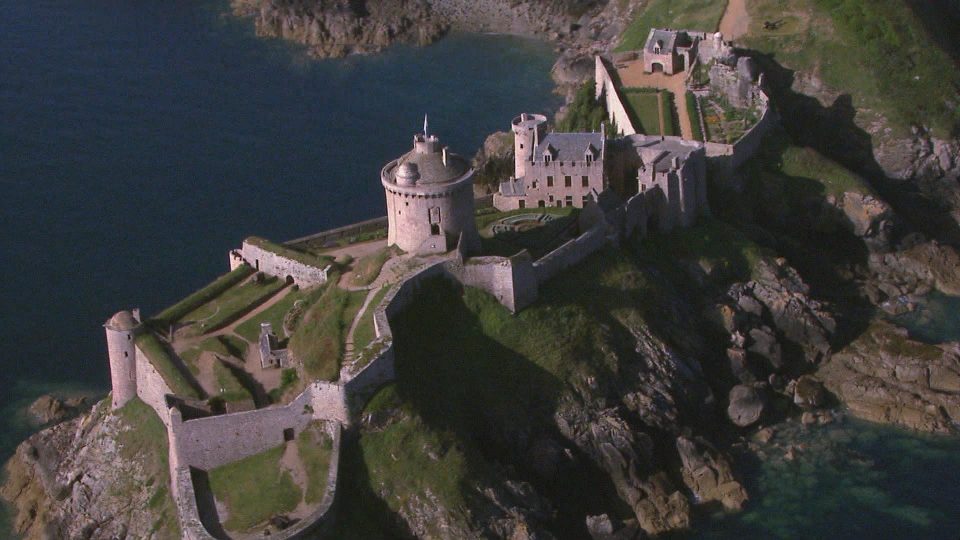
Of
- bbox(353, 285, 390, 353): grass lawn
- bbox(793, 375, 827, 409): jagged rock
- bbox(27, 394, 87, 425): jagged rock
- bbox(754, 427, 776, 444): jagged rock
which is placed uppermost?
bbox(353, 285, 390, 353): grass lawn

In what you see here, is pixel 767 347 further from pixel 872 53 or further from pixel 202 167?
pixel 202 167

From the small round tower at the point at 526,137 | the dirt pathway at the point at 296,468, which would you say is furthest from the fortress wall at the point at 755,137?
the dirt pathway at the point at 296,468

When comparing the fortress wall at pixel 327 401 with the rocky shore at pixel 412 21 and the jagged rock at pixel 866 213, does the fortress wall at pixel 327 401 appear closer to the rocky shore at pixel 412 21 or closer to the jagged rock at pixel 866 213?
the jagged rock at pixel 866 213

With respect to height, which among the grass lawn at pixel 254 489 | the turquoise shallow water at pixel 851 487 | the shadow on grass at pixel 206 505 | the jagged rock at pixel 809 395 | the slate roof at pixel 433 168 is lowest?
the turquoise shallow water at pixel 851 487

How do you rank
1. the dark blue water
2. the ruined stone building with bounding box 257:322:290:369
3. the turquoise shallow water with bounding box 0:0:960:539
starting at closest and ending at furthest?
1. the ruined stone building with bounding box 257:322:290:369
2. the turquoise shallow water with bounding box 0:0:960:539
3. the dark blue water

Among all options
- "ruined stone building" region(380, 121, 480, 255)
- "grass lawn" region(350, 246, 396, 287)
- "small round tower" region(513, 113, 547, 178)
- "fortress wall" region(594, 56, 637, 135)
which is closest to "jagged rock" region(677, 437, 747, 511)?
"ruined stone building" region(380, 121, 480, 255)

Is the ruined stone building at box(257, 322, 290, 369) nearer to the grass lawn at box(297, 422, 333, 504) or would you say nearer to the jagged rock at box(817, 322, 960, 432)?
the grass lawn at box(297, 422, 333, 504)

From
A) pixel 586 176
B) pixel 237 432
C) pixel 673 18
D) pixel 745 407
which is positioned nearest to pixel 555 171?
pixel 586 176
